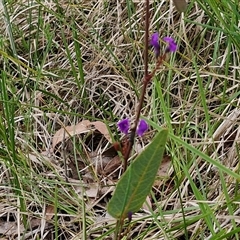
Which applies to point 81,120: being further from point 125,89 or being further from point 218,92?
point 218,92

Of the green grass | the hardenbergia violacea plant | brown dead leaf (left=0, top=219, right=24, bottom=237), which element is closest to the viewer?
the hardenbergia violacea plant

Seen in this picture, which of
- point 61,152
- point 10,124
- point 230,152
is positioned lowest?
point 230,152

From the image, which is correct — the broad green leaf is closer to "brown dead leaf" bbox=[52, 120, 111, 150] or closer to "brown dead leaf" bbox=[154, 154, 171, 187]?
"brown dead leaf" bbox=[154, 154, 171, 187]

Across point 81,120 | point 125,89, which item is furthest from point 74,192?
point 125,89

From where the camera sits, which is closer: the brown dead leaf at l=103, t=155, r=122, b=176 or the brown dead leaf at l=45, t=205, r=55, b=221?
the brown dead leaf at l=45, t=205, r=55, b=221

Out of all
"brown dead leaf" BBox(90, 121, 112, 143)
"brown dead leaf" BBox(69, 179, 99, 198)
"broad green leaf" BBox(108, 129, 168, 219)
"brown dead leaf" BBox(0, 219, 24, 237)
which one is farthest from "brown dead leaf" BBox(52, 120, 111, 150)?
"broad green leaf" BBox(108, 129, 168, 219)

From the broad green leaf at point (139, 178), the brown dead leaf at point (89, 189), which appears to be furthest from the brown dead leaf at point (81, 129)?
the broad green leaf at point (139, 178)
